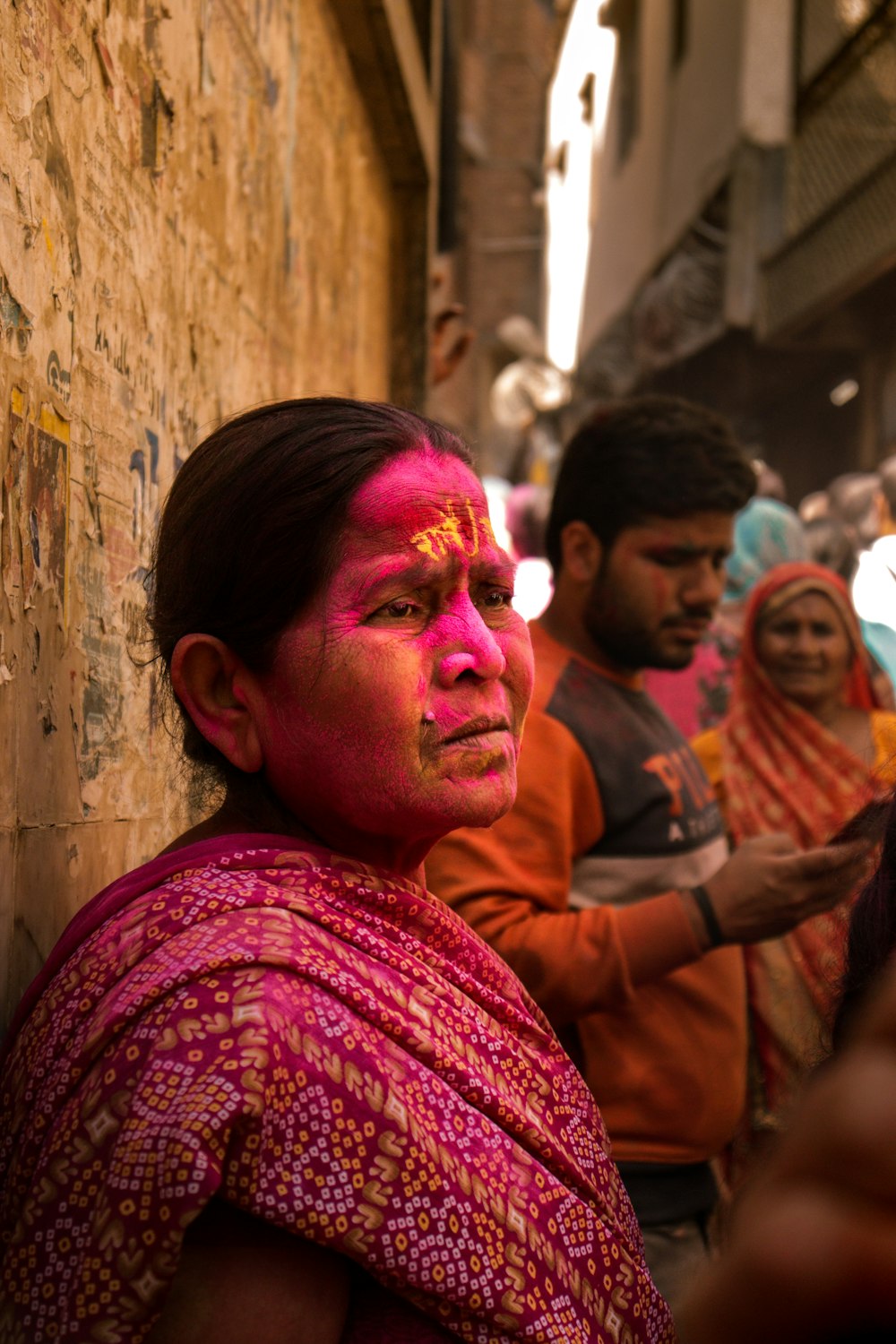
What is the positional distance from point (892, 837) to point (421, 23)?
17.4 ft

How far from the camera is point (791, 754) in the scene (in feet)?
11.7

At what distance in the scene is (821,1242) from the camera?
2.20 feet

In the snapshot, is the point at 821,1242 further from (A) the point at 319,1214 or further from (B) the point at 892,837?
(B) the point at 892,837

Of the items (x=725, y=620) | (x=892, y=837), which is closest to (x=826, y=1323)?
(x=892, y=837)

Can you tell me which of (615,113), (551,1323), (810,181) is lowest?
(551,1323)

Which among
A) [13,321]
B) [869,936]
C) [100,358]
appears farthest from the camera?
[100,358]

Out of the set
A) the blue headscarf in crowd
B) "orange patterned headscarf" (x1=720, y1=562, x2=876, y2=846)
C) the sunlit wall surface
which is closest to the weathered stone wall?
"orange patterned headscarf" (x1=720, y1=562, x2=876, y2=846)

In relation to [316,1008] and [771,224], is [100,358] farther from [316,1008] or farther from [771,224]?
[771,224]

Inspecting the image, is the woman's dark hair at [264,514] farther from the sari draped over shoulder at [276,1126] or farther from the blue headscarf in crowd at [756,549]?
the blue headscarf in crowd at [756,549]

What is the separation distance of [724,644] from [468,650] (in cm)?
385

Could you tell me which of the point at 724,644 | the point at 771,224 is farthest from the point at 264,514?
the point at 771,224

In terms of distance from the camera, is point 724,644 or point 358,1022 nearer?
point 358,1022

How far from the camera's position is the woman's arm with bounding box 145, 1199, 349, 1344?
39.3 inches

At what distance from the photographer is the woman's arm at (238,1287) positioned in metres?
1.00
